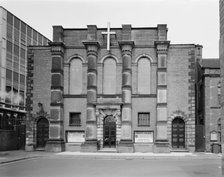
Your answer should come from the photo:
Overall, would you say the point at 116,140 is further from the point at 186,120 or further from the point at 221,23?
the point at 221,23

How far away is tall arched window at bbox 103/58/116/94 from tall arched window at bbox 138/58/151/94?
2517 mm

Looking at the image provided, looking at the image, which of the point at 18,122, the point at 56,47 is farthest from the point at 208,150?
the point at 18,122

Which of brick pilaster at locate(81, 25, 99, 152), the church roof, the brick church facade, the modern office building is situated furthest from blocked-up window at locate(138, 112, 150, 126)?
the modern office building

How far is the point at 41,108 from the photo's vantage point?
33688 millimetres

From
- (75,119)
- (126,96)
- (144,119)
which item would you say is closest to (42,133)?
(75,119)

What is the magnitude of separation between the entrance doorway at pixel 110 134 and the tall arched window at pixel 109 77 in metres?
2.75

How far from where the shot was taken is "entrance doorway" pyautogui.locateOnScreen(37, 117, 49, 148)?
110 feet

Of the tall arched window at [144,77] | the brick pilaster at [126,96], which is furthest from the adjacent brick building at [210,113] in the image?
the brick pilaster at [126,96]

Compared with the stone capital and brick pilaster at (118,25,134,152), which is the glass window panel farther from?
the stone capital

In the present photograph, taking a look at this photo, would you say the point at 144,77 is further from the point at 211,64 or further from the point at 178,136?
the point at 211,64

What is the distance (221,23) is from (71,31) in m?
28.3

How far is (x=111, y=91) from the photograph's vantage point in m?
33.2

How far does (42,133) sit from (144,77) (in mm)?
11418

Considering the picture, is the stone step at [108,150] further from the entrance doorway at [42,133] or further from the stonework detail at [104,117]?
the entrance doorway at [42,133]
